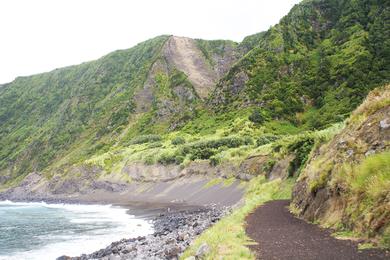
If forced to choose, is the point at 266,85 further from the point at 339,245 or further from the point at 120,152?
the point at 339,245

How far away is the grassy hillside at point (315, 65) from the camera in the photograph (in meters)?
119

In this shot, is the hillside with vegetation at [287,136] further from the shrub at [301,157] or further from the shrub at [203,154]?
the shrub at [203,154]

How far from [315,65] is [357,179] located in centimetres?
12665

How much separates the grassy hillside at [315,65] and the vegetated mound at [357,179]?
85.1 metres

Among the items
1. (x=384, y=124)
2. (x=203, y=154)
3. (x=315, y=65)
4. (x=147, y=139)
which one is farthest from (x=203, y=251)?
(x=147, y=139)

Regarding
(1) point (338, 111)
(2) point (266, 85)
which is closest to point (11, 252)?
(1) point (338, 111)

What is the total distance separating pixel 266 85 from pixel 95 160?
194 ft

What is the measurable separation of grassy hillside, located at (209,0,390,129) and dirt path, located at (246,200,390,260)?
88.2 metres

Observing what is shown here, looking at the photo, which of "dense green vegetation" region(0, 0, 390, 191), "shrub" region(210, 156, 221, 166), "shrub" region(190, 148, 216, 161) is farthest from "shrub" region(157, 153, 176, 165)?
"shrub" region(210, 156, 221, 166)

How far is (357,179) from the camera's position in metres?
19.0

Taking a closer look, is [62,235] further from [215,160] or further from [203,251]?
[215,160]

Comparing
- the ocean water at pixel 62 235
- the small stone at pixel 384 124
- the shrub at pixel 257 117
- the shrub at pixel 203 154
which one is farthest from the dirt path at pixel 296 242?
the shrub at pixel 257 117

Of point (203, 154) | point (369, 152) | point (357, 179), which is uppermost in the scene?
point (369, 152)

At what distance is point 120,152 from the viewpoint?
13612 cm
